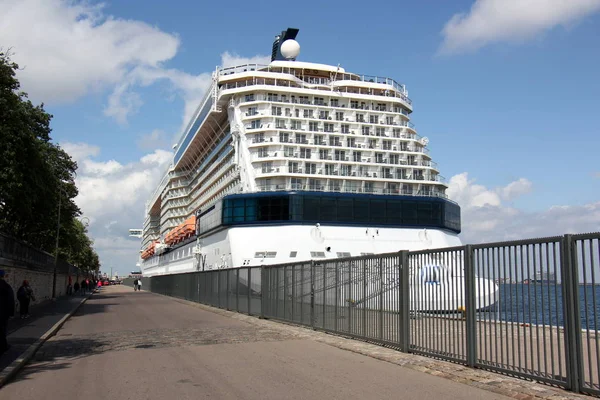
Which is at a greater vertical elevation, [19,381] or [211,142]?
[211,142]

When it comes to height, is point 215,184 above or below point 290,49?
below

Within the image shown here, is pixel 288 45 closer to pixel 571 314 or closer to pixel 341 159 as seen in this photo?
pixel 341 159

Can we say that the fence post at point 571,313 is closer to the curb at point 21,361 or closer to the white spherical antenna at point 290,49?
the curb at point 21,361

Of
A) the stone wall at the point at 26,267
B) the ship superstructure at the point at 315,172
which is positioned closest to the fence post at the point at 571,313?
the stone wall at the point at 26,267

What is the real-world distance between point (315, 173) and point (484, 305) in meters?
42.2

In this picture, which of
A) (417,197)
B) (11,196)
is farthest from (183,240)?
(11,196)

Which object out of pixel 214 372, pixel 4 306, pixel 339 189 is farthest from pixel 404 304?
pixel 339 189

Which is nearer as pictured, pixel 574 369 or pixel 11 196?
pixel 574 369

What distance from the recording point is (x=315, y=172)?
2023 inches

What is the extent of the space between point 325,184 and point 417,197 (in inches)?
318

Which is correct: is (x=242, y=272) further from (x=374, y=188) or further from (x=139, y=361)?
(x=374, y=188)

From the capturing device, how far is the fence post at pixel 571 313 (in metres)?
7.35

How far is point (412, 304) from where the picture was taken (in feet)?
37.7

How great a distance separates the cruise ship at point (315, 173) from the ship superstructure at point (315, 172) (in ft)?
0.30
